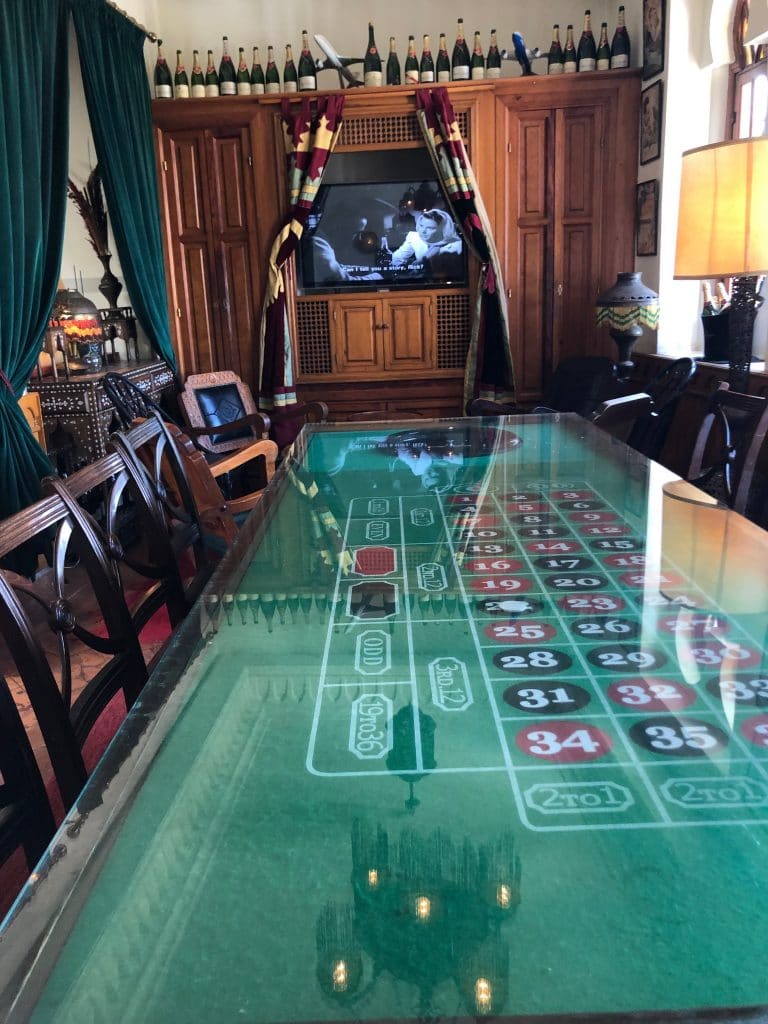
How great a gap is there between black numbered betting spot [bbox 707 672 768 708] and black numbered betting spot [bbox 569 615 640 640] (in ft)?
0.54

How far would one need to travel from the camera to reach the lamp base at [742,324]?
2.89 metres

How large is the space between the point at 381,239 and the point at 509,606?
13.3 ft

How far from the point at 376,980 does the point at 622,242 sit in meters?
4.76

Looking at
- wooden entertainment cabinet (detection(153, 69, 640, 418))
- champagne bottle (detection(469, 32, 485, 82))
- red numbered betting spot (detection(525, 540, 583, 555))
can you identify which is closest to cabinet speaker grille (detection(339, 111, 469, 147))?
wooden entertainment cabinet (detection(153, 69, 640, 418))

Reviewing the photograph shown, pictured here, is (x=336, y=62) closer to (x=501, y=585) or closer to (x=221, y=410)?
(x=221, y=410)

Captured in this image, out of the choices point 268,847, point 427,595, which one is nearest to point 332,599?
point 427,595

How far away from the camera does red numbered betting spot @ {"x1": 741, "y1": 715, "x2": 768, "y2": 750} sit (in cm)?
93

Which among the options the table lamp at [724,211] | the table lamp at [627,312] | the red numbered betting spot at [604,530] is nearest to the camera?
the red numbered betting spot at [604,530]

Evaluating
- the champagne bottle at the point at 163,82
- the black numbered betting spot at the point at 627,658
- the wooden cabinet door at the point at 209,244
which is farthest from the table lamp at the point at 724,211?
the champagne bottle at the point at 163,82

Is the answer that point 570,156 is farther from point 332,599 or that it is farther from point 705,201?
point 332,599

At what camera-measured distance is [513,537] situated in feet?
5.59

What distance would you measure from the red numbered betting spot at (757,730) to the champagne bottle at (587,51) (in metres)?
4.57

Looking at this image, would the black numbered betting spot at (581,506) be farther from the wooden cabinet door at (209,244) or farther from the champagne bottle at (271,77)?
the champagne bottle at (271,77)

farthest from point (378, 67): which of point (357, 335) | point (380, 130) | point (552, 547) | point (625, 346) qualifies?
point (552, 547)
